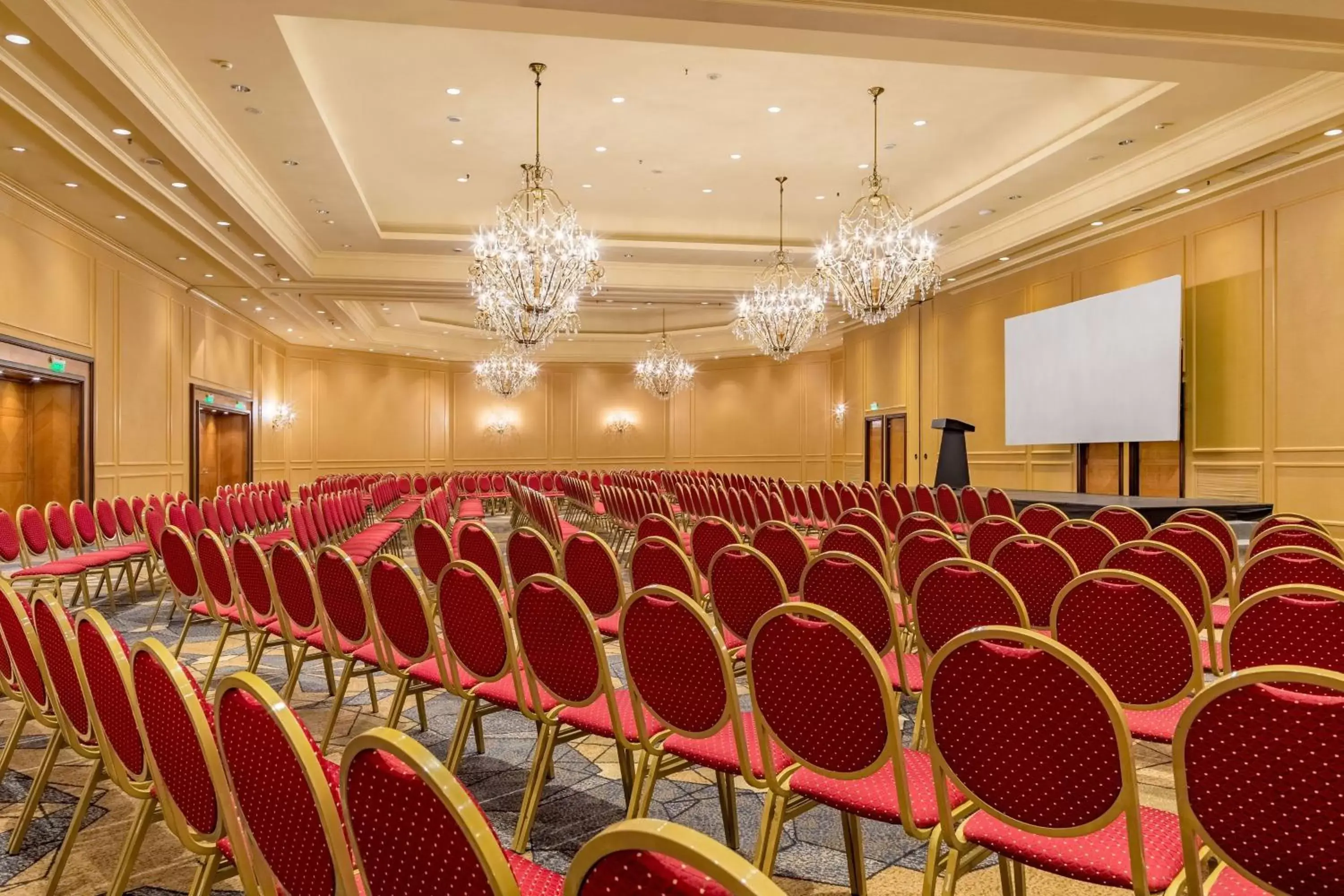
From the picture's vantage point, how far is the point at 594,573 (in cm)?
417

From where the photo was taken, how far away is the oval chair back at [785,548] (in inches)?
181

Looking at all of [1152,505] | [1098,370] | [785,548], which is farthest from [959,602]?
[1098,370]

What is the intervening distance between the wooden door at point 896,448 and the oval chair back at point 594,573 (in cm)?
1276

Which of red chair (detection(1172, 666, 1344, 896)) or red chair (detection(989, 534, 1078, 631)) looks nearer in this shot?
red chair (detection(1172, 666, 1344, 896))

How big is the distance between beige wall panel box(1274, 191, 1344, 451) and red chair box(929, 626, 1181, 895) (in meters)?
8.82

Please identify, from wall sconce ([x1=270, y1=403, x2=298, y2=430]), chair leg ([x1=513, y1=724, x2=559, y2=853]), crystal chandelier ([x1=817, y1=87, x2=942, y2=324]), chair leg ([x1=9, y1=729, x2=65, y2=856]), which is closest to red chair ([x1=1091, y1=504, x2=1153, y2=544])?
chair leg ([x1=513, y1=724, x2=559, y2=853])

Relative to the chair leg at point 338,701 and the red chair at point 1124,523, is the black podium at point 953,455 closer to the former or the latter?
the red chair at point 1124,523

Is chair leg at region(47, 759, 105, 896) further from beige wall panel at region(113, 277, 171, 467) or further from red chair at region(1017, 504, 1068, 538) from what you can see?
beige wall panel at region(113, 277, 171, 467)

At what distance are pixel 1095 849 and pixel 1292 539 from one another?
10.8 ft

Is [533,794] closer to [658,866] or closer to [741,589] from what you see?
[741,589]

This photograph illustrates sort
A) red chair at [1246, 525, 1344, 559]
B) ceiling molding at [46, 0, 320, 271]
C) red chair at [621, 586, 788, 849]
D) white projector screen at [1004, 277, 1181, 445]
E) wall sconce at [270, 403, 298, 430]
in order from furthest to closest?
wall sconce at [270, 403, 298, 430], white projector screen at [1004, 277, 1181, 445], ceiling molding at [46, 0, 320, 271], red chair at [1246, 525, 1344, 559], red chair at [621, 586, 788, 849]

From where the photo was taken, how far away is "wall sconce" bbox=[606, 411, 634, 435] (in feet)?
81.0

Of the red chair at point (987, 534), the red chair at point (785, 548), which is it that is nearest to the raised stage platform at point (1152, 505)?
the red chair at point (987, 534)

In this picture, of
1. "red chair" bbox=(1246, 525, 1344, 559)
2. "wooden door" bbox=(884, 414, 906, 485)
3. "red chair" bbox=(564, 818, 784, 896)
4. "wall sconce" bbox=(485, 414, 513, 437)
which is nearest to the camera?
"red chair" bbox=(564, 818, 784, 896)
